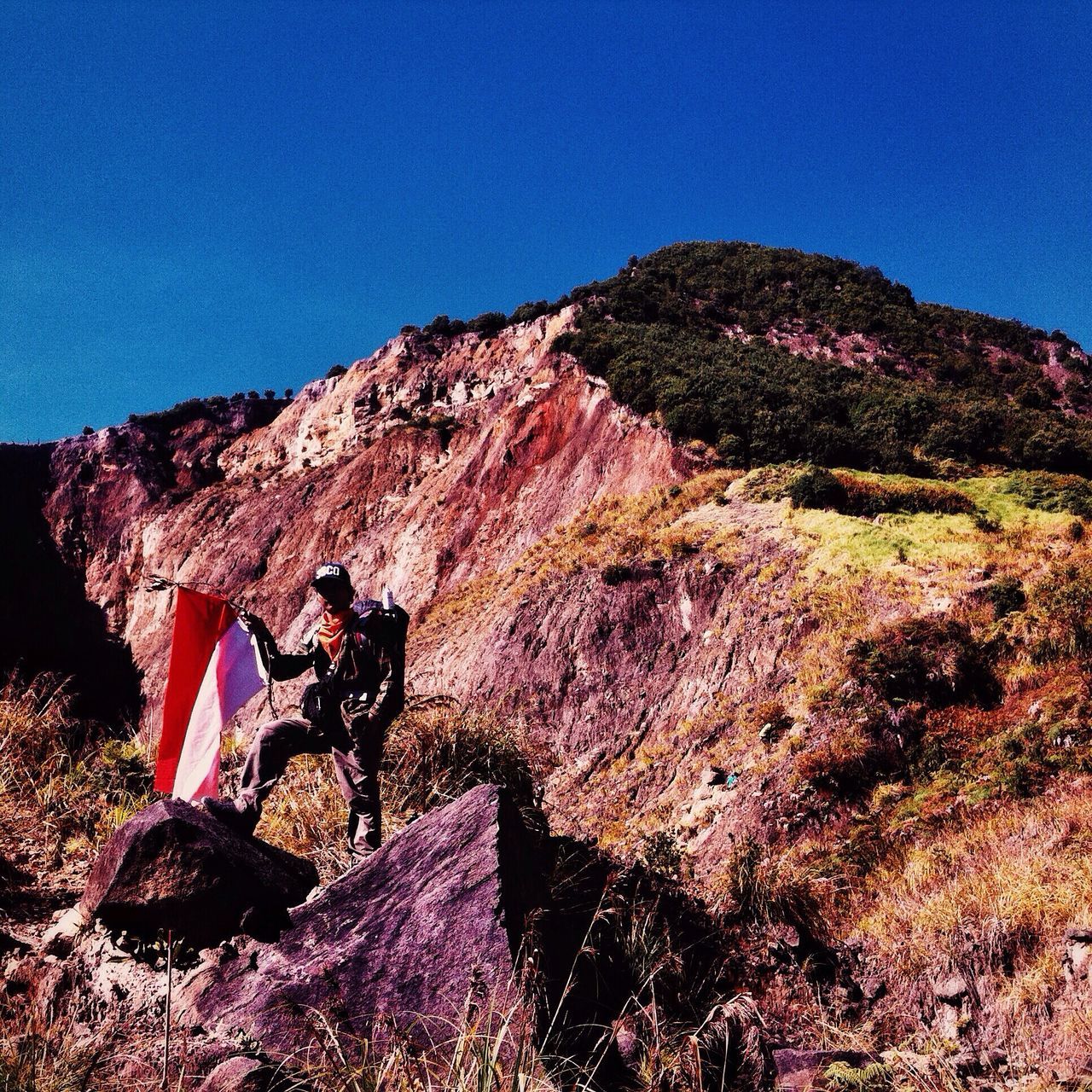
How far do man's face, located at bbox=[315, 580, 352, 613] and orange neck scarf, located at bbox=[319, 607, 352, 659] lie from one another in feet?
0.13

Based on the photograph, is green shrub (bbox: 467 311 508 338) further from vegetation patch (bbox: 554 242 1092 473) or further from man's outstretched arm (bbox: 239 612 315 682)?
man's outstretched arm (bbox: 239 612 315 682)

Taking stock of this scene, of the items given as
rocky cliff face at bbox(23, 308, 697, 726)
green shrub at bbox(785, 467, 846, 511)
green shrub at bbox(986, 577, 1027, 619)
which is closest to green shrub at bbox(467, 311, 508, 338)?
rocky cliff face at bbox(23, 308, 697, 726)

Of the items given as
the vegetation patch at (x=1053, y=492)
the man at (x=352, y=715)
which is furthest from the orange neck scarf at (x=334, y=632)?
the vegetation patch at (x=1053, y=492)

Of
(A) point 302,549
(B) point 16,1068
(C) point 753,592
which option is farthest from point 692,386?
(B) point 16,1068

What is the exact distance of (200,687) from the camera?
5613 mm

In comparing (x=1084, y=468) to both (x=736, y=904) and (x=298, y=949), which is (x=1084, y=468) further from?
(x=298, y=949)

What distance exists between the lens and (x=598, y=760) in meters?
13.0

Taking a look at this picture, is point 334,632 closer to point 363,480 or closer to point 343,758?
point 343,758

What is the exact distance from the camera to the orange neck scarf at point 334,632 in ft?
17.7

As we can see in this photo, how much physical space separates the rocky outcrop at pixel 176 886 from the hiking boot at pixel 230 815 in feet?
1.29

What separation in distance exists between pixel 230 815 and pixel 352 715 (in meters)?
0.94

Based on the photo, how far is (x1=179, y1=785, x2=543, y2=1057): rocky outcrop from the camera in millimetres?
3582

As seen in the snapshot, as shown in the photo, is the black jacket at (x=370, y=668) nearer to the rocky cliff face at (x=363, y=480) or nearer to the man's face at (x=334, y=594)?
the man's face at (x=334, y=594)

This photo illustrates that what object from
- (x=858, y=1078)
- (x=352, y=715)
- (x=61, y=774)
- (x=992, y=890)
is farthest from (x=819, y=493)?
(x=61, y=774)
